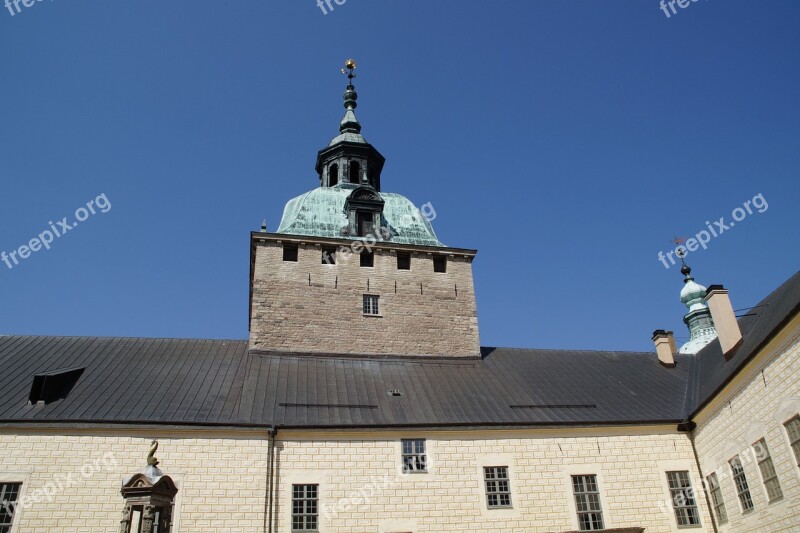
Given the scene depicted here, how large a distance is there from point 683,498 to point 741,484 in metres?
2.04

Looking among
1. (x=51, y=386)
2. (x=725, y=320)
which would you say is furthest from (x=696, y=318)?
(x=51, y=386)

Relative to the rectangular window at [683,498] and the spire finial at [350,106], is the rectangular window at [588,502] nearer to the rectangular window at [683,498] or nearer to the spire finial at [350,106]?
the rectangular window at [683,498]

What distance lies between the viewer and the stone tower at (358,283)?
22578 mm

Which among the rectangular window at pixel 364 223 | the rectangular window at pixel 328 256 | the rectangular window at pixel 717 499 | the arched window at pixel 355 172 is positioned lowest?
the rectangular window at pixel 717 499

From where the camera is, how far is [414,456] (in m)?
17.8

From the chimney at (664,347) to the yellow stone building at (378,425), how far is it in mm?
108

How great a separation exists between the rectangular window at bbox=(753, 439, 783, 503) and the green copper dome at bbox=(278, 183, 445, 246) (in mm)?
12987

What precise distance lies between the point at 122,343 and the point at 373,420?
894 centimetres

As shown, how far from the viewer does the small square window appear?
23297 mm

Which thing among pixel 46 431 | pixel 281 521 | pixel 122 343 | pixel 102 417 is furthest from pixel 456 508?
pixel 122 343

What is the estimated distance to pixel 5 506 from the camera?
15617 mm

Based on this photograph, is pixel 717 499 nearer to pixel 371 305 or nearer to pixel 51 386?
pixel 371 305

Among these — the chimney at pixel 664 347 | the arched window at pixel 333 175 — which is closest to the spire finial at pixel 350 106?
the arched window at pixel 333 175

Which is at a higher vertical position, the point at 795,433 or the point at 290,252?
the point at 290,252
